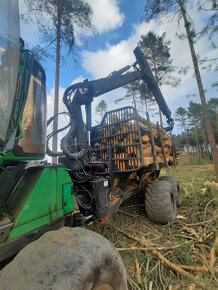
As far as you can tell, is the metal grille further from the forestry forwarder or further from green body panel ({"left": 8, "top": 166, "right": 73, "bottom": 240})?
green body panel ({"left": 8, "top": 166, "right": 73, "bottom": 240})

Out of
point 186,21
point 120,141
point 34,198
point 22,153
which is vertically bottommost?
point 34,198

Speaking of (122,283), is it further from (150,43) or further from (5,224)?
(150,43)

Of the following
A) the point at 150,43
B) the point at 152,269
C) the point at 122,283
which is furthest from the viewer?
the point at 150,43

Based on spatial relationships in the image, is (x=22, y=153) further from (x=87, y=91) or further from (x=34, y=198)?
(x=87, y=91)

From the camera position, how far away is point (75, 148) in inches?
141

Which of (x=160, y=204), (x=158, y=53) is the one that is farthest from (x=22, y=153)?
(x=158, y=53)

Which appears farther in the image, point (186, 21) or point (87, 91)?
point (186, 21)

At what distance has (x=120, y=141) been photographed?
137 inches

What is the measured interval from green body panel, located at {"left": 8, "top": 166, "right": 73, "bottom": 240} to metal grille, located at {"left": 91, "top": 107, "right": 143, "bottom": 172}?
1624mm

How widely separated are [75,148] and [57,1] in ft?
30.1

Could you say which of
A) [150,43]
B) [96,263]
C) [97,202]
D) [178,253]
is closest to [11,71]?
[96,263]

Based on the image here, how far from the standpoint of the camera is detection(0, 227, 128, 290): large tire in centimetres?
92

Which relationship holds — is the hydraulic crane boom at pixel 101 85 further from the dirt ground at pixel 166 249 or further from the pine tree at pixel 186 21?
the pine tree at pixel 186 21

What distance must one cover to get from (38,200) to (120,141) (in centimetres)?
231
